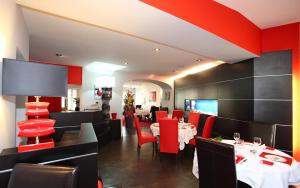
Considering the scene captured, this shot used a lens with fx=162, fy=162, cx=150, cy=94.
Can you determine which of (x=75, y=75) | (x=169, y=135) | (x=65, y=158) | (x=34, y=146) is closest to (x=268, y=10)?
(x=169, y=135)

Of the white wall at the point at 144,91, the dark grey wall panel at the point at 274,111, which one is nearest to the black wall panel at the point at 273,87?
the dark grey wall panel at the point at 274,111

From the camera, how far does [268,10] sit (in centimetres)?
288

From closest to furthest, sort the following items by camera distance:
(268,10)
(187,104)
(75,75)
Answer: (268,10) → (75,75) → (187,104)

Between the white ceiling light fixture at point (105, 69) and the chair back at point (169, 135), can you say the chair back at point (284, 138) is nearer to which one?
the chair back at point (169, 135)

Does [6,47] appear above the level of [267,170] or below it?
above

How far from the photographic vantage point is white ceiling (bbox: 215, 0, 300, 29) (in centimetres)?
264

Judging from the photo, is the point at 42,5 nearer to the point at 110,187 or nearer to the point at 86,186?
the point at 86,186

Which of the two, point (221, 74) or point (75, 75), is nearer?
point (221, 74)

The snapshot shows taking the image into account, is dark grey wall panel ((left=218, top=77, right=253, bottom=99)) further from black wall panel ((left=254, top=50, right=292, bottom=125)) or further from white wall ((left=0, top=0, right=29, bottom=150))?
white wall ((left=0, top=0, right=29, bottom=150))

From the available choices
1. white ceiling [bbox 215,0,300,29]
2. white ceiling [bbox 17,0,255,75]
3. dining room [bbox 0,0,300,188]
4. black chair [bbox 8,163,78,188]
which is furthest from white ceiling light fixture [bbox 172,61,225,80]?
black chair [bbox 8,163,78,188]

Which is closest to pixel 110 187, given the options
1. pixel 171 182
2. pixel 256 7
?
pixel 171 182

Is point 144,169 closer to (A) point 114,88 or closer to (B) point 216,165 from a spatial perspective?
(B) point 216,165

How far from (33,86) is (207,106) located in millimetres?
5734

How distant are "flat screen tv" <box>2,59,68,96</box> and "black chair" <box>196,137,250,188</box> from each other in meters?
1.61
